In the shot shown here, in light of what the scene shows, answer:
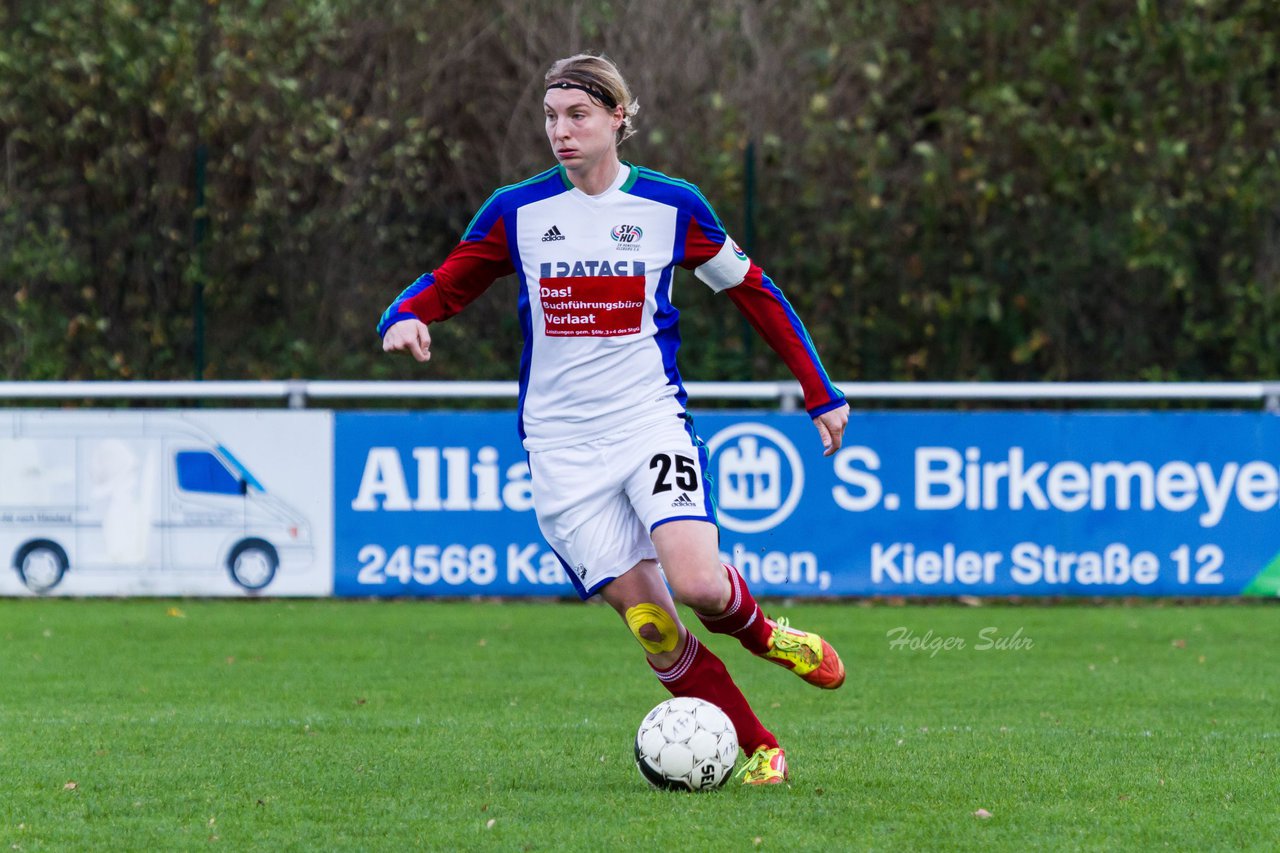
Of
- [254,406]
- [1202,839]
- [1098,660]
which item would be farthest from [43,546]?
[1202,839]

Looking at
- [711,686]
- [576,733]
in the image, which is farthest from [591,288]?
[576,733]

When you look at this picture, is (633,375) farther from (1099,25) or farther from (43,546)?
(1099,25)

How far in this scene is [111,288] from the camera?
44.1ft

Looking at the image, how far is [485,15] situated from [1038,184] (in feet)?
20.1

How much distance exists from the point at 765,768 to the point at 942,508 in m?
6.03

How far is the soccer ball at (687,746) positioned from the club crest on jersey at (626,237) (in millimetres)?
1316

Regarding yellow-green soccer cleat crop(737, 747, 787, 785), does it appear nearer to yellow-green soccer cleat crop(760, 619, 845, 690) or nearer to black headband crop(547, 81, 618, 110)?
yellow-green soccer cleat crop(760, 619, 845, 690)

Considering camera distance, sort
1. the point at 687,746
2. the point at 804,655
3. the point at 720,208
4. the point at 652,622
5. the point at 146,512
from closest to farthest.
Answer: the point at 687,746 → the point at 652,622 → the point at 804,655 → the point at 146,512 → the point at 720,208

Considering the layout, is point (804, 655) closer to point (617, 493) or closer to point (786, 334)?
point (617, 493)

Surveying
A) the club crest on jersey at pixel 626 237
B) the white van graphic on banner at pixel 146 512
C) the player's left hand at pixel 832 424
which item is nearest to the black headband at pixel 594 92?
the club crest on jersey at pixel 626 237

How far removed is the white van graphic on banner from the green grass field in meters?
0.32

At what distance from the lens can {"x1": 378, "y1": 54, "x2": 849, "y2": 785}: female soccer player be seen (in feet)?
17.9

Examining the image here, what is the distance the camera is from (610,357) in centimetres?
550

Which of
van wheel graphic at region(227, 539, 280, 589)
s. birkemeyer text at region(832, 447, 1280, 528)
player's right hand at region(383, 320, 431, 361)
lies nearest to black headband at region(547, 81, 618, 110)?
player's right hand at region(383, 320, 431, 361)
